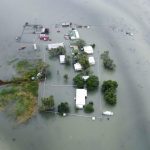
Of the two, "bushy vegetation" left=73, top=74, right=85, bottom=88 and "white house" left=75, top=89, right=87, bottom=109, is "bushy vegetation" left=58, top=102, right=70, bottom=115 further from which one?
"bushy vegetation" left=73, top=74, right=85, bottom=88

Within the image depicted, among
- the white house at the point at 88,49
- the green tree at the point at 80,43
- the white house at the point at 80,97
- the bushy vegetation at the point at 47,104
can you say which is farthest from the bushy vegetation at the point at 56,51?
the bushy vegetation at the point at 47,104

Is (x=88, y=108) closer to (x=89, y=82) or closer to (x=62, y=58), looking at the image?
(x=89, y=82)

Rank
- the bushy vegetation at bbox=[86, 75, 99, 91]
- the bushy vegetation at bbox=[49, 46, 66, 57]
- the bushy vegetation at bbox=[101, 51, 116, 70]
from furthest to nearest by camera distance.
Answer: the bushy vegetation at bbox=[49, 46, 66, 57]
the bushy vegetation at bbox=[101, 51, 116, 70]
the bushy vegetation at bbox=[86, 75, 99, 91]

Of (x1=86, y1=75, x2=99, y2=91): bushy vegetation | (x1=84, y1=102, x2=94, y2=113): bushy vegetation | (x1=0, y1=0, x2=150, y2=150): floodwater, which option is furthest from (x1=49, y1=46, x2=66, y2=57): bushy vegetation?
(x1=84, y1=102, x2=94, y2=113): bushy vegetation

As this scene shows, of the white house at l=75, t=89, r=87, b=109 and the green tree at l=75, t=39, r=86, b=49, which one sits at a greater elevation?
the green tree at l=75, t=39, r=86, b=49

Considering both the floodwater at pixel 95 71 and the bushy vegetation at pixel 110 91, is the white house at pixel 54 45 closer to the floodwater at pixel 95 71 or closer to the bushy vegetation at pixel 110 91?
the floodwater at pixel 95 71

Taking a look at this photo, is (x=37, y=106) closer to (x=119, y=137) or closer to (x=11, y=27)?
(x=119, y=137)

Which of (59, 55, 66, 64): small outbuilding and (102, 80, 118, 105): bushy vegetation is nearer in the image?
(102, 80, 118, 105): bushy vegetation

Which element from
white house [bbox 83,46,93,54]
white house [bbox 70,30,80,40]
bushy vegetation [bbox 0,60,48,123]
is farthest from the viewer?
white house [bbox 70,30,80,40]

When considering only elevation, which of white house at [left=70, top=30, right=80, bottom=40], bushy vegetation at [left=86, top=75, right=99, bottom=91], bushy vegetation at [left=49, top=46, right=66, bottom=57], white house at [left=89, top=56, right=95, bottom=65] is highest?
white house at [left=70, top=30, right=80, bottom=40]
